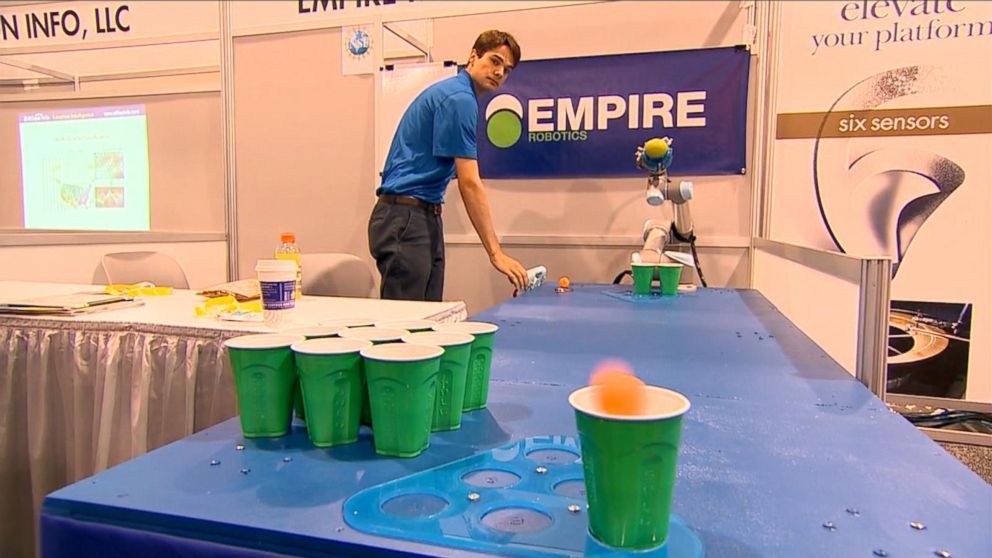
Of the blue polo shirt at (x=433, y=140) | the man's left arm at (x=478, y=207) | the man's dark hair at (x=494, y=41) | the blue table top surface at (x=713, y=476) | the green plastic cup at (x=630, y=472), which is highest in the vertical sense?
the man's dark hair at (x=494, y=41)

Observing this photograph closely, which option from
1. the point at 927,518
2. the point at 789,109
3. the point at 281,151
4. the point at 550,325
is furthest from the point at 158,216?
the point at 927,518

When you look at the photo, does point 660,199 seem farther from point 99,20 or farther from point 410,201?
point 99,20

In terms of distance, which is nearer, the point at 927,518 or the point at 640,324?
the point at 927,518

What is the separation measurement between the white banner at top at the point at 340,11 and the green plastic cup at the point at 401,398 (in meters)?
2.15

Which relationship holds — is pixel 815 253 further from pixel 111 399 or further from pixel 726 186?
pixel 111 399

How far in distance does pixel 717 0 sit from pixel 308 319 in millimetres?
2059

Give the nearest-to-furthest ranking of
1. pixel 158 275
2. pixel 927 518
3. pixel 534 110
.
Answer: pixel 927 518 < pixel 158 275 < pixel 534 110

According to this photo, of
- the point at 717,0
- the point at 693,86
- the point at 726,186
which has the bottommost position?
the point at 726,186

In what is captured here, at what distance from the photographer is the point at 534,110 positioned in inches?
102

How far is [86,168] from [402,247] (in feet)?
7.72

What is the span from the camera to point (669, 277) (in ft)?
6.05

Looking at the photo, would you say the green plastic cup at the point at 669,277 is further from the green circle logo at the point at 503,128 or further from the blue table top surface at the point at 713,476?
A: the green circle logo at the point at 503,128

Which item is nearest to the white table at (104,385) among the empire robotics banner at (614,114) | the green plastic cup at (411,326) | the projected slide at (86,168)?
the green plastic cup at (411,326)

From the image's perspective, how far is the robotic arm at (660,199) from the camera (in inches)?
77.0
